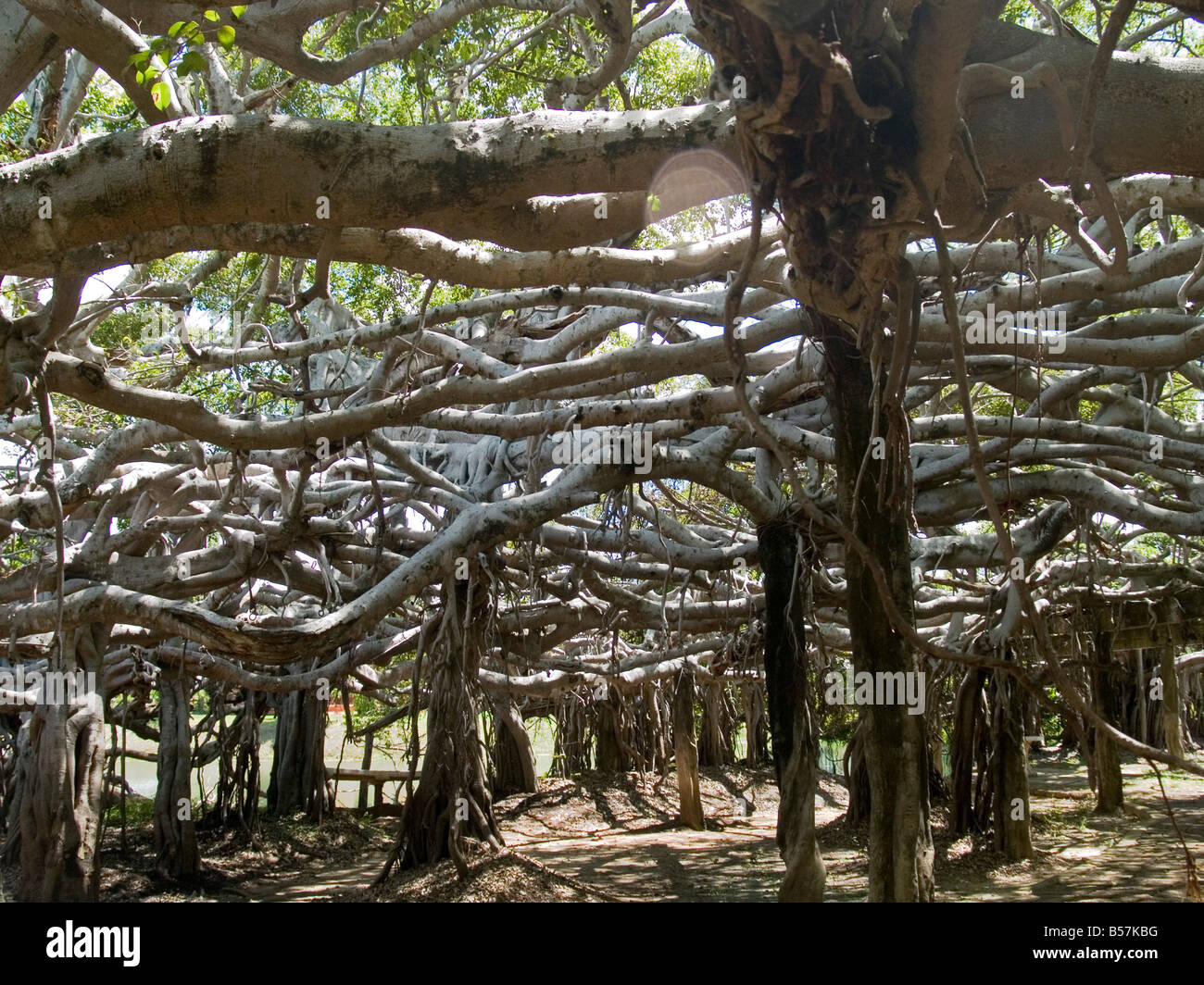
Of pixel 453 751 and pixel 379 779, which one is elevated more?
pixel 453 751

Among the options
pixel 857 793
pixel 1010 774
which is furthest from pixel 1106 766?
pixel 1010 774

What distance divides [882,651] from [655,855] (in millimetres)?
7942

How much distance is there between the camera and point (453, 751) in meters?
6.45

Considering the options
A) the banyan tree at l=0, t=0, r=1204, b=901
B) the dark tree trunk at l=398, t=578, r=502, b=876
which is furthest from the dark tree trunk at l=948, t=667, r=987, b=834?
the dark tree trunk at l=398, t=578, r=502, b=876

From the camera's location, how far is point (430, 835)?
6.46m

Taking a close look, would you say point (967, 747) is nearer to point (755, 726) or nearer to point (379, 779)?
point (379, 779)

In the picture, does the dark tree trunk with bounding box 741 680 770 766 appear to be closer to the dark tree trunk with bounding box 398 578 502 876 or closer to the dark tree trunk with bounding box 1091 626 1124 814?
the dark tree trunk with bounding box 1091 626 1124 814

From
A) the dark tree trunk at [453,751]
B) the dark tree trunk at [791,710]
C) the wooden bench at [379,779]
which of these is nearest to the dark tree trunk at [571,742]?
the wooden bench at [379,779]

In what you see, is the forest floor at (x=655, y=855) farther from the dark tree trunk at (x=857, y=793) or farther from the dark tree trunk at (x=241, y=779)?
the dark tree trunk at (x=241, y=779)

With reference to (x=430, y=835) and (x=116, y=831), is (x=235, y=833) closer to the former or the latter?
(x=116, y=831)

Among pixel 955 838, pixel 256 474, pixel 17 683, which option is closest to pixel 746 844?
pixel 955 838

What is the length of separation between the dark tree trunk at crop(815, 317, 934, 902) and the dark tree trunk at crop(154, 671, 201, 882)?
736cm

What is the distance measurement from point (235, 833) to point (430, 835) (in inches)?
238

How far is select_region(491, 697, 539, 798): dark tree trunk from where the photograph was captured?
14.4 metres
